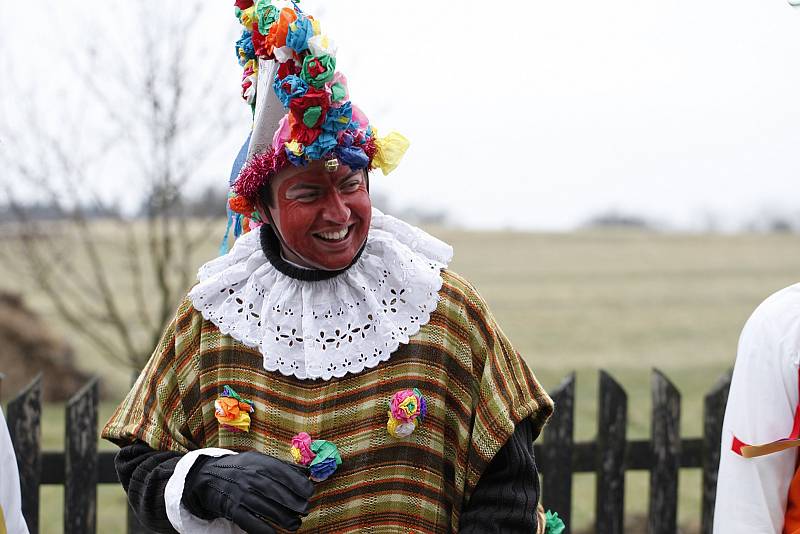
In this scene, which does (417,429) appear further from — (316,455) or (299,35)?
(299,35)

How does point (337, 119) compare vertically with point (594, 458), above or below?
above

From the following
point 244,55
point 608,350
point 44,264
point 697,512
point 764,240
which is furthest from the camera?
point 764,240

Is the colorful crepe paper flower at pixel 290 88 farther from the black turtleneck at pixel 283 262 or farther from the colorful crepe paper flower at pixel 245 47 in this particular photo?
the black turtleneck at pixel 283 262

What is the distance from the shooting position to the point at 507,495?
2.21 meters

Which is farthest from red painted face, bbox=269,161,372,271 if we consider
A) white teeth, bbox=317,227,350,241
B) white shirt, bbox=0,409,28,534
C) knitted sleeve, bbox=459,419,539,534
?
white shirt, bbox=0,409,28,534

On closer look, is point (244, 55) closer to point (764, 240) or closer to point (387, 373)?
point (387, 373)

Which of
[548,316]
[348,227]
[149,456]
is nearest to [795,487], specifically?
[348,227]

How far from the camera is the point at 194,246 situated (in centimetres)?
499

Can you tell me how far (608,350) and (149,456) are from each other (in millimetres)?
8783

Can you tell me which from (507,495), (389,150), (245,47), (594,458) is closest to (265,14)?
(245,47)

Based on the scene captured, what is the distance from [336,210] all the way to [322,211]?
0.11 feet

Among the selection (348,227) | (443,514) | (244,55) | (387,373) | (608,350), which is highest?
(244,55)

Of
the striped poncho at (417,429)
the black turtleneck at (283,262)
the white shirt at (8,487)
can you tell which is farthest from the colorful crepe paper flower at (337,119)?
the white shirt at (8,487)

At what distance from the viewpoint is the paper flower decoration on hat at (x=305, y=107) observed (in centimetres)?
212
